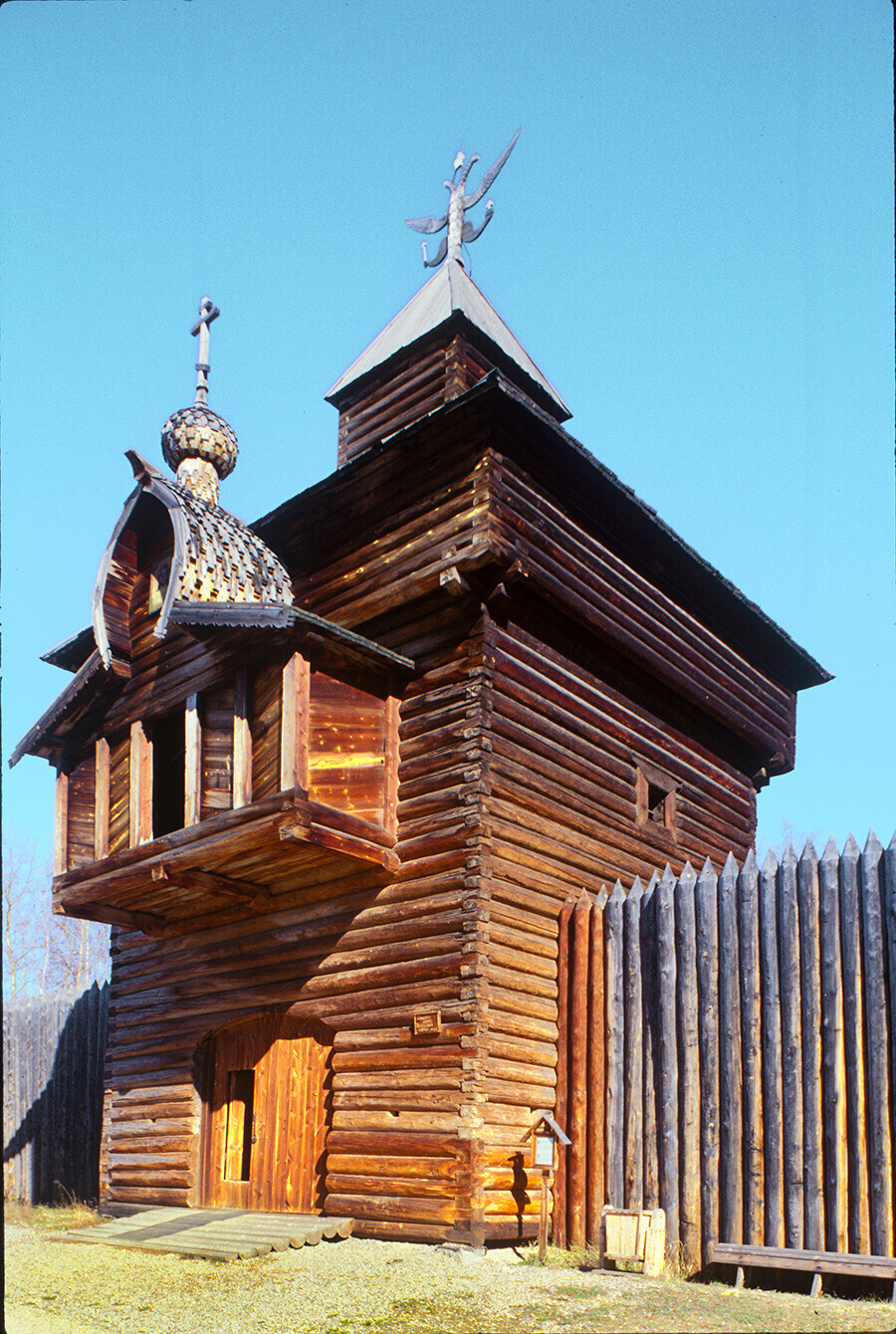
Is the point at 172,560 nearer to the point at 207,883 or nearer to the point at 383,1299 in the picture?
the point at 207,883

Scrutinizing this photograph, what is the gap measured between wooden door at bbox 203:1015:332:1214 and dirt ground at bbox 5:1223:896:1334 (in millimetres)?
1874

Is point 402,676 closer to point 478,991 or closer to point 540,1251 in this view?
point 478,991

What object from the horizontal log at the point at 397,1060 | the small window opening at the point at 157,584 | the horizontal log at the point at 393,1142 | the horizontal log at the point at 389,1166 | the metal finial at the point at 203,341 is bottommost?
the horizontal log at the point at 389,1166

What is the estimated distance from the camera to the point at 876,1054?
10.1 m

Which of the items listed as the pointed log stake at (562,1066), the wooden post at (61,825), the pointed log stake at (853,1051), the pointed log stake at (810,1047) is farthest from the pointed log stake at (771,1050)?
the wooden post at (61,825)

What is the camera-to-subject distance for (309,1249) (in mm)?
11219

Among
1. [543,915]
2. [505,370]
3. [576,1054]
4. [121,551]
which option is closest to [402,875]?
[543,915]

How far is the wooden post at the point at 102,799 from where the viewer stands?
49.5 ft

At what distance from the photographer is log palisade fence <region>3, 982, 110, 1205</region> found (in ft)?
61.6

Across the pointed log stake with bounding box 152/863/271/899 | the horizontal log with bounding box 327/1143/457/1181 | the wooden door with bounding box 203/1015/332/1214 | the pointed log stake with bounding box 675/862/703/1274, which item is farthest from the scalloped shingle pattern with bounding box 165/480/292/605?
the horizontal log with bounding box 327/1143/457/1181

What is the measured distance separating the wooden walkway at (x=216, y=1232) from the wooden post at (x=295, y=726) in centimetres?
419

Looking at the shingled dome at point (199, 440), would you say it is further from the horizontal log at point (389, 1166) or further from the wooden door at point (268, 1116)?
the horizontal log at point (389, 1166)

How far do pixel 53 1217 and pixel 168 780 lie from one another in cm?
605

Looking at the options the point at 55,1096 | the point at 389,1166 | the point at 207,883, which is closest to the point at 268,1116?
the point at 389,1166
